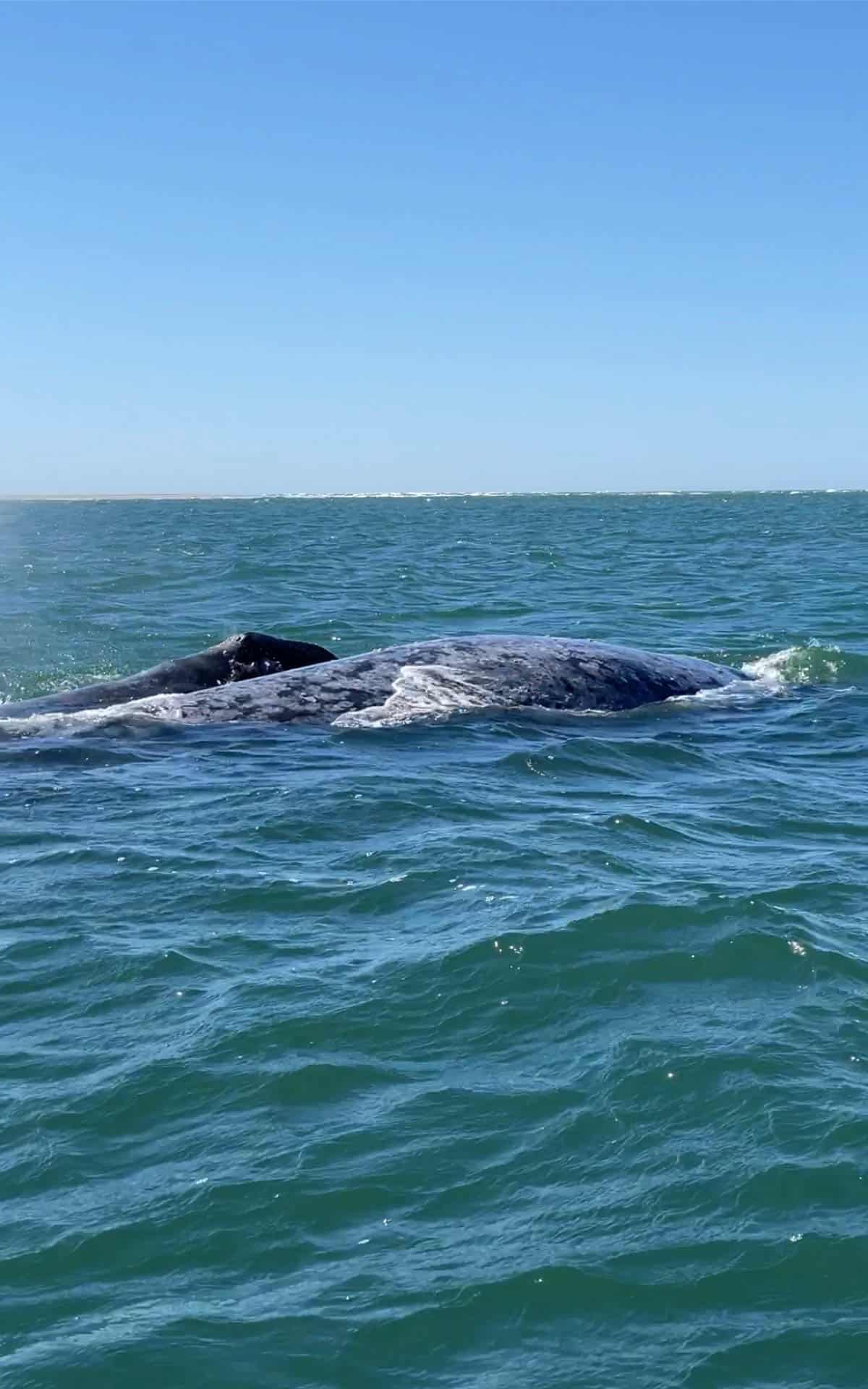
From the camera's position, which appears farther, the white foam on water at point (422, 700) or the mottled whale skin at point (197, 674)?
the mottled whale skin at point (197, 674)

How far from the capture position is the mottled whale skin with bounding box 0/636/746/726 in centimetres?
1412

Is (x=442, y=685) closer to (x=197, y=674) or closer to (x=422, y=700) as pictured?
(x=422, y=700)

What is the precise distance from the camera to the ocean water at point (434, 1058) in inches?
173

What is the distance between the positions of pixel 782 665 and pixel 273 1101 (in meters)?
13.7

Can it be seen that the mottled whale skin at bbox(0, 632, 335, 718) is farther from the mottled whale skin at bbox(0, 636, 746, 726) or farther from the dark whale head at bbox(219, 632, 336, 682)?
the mottled whale skin at bbox(0, 636, 746, 726)

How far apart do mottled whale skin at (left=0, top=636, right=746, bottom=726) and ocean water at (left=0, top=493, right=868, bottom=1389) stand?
27.1 inches

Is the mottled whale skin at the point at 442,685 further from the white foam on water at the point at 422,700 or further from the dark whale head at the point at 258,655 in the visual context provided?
the dark whale head at the point at 258,655

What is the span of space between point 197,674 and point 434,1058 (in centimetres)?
921

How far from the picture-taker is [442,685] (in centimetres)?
1474

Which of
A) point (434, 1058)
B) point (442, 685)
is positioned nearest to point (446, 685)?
point (442, 685)

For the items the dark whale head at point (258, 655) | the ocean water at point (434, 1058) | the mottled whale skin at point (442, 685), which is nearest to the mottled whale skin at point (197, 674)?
the dark whale head at point (258, 655)

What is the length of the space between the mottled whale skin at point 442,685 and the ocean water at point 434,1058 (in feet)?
2.26


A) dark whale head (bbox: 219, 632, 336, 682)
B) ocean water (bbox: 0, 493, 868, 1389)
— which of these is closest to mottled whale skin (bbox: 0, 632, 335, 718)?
dark whale head (bbox: 219, 632, 336, 682)

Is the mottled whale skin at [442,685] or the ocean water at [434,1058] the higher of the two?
the mottled whale skin at [442,685]
